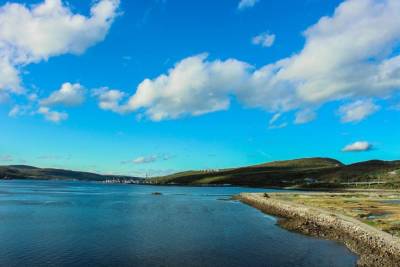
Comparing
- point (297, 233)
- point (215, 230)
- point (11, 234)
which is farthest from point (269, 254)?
point (11, 234)

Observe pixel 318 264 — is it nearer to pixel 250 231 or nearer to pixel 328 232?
pixel 328 232

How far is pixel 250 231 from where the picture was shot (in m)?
64.8

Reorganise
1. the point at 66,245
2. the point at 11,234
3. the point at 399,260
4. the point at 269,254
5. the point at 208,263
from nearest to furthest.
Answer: the point at 399,260 < the point at 208,263 < the point at 269,254 < the point at 66,245 < the point at 11,234

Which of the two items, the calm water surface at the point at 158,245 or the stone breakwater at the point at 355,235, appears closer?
the stone breakwater at the point at 355,235

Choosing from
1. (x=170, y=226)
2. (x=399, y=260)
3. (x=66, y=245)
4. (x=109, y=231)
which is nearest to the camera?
(x=399, y=260)

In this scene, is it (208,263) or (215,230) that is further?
(215,230)

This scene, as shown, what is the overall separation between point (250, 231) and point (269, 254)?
1882cm

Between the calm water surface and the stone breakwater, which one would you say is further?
the calm water surface

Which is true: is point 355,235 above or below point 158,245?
above

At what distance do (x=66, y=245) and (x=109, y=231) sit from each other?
45.9ft

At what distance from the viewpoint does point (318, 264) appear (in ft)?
135

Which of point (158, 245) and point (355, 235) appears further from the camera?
point (355, 235)

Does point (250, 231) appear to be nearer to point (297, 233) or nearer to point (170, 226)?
point (297, 233)

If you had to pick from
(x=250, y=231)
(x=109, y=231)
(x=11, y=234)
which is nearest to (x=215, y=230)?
(x=250, y=231)
